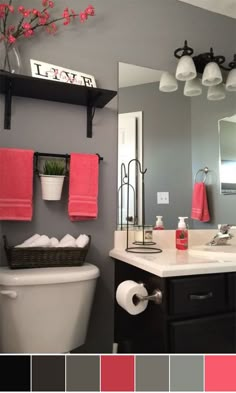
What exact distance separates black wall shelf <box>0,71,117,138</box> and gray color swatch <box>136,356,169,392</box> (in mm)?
959

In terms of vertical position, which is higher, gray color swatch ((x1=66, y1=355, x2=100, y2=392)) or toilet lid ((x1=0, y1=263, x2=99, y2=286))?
toilet lid ((x1=0, y1=263, x2=99, y2=286))

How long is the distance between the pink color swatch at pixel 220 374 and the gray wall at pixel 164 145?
72 centimetres

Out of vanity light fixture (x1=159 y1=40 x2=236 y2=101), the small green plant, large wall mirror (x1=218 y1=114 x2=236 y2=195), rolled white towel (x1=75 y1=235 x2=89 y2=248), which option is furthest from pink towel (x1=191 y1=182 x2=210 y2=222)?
the small green plant

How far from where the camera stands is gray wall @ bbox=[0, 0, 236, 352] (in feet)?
4.07

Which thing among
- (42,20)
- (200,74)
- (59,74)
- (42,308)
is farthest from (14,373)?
(200,74)

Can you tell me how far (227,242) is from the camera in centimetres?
156

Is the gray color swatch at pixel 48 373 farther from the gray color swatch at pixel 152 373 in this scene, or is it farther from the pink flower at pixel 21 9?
the pink flower at pixel 21 9

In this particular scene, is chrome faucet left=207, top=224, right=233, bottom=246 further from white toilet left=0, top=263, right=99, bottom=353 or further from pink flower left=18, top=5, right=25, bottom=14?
pink flower left=18, top=5, right=25, bottom=14

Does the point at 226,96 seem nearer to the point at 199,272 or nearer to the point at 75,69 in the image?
the point at 75,69

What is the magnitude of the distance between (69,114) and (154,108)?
1.53ft

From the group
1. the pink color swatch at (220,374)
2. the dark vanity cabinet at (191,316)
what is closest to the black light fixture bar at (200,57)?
the dark vanity cabinet at (191,316)

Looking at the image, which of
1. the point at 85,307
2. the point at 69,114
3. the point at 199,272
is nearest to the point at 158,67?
the point at 69,114

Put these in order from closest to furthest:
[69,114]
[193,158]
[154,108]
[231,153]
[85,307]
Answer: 1. [85,307]
2. [69,114]
3. [154,108]
4. [193,158]
5. [231,153]

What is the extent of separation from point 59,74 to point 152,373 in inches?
47.6
